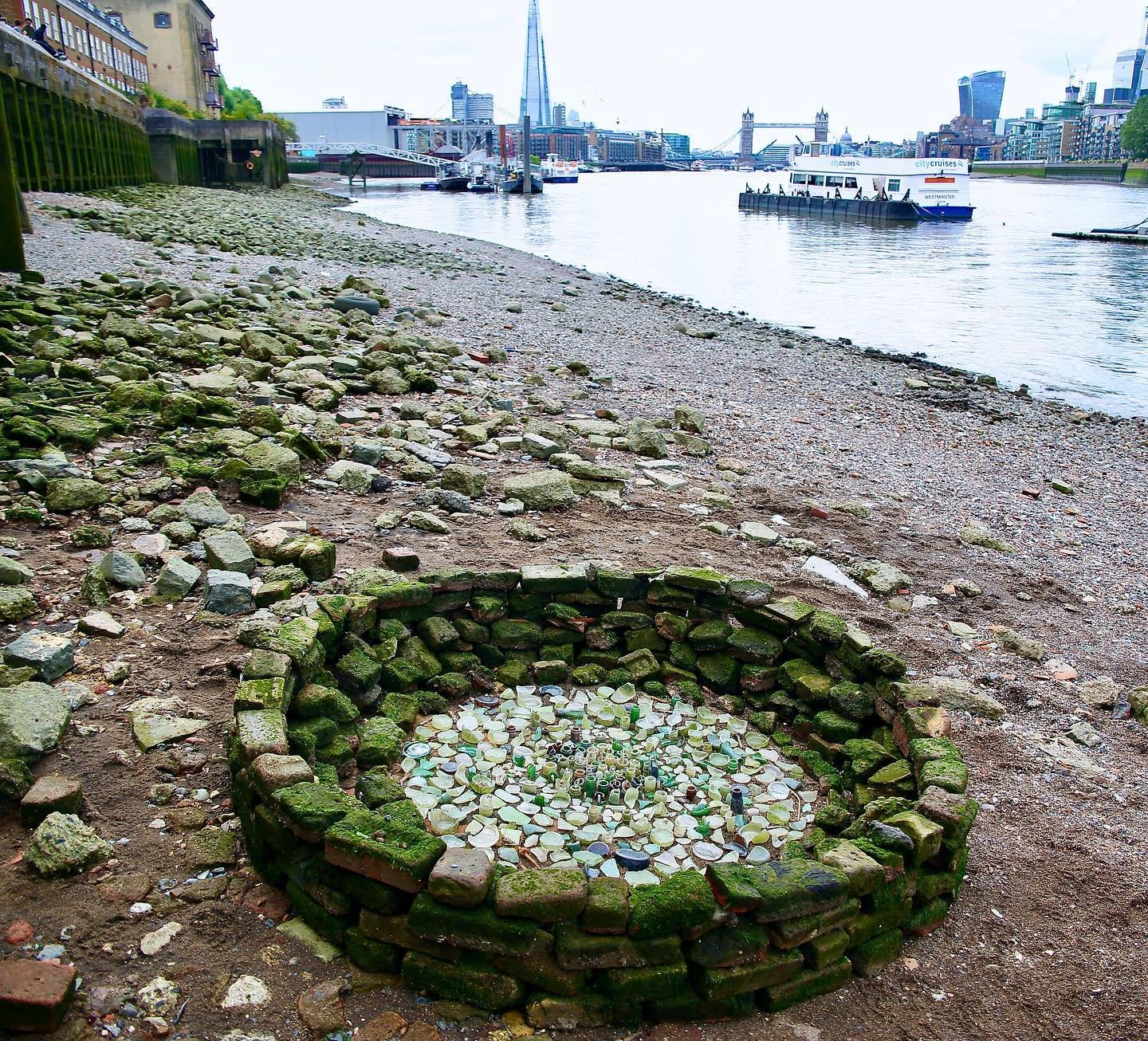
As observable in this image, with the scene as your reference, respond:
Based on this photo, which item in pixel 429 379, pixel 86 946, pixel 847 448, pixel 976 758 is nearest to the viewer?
pixel 86 946

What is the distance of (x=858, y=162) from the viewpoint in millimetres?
67125

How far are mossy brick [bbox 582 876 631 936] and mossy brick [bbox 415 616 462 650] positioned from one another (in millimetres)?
2482

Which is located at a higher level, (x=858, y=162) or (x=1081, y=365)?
(x=858, y=162)

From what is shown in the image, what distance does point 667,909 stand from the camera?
345 centimetres

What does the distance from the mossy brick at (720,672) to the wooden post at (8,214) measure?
11.0m

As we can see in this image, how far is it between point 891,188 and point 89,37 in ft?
168

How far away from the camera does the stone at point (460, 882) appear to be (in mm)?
3359

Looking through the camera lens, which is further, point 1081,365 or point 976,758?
point 1081,365

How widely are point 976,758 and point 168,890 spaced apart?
402 cm

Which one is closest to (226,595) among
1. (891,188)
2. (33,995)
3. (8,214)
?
(33,995)

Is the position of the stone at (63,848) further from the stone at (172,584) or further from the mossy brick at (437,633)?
the mossy brick at (437,633)

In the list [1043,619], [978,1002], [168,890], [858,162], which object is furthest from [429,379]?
[858,162]

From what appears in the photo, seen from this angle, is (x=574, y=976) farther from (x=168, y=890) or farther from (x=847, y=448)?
(x=847, y=448)

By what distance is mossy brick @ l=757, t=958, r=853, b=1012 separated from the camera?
3.57 meters
